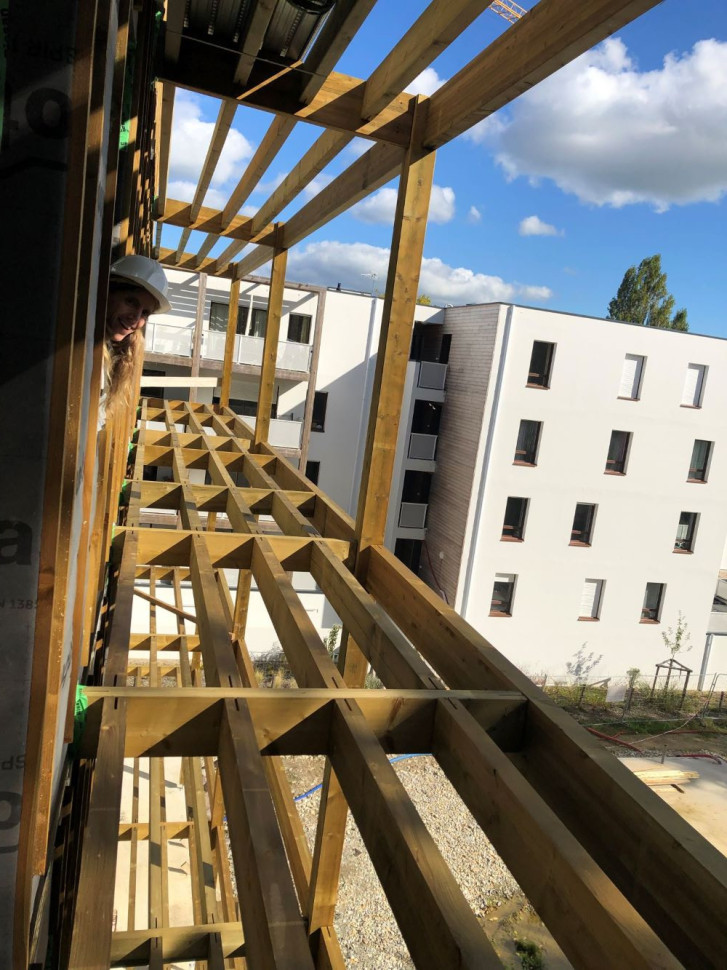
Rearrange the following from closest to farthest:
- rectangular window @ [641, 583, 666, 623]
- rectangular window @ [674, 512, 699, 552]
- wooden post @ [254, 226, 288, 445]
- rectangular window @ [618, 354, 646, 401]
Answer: wooden post @ [254, 226, 288, 445]
rectangular window @ [618, 354, 646, 401]
rectangular window @ [674, 512, 699, 552]
rectangular window @ [641, 583, 666, 623]

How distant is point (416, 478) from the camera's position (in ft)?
65.9

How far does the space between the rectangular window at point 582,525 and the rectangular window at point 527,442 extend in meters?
1.94

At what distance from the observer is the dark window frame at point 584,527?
18422 mm

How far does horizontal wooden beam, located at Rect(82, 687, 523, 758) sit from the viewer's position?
7.22ft

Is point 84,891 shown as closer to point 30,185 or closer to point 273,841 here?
point 273,841

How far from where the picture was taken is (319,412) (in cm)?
1919

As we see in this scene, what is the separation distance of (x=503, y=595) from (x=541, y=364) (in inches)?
245

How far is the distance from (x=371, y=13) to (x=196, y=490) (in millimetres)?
3337

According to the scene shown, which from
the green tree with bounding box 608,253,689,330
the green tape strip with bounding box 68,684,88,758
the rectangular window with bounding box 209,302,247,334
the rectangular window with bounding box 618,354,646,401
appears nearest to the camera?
the green tape strip with bounding box 68,684,88,758

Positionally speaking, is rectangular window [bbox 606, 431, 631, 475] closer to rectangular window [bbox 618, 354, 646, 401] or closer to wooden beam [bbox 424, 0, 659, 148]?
rectangular window [bbox 618, 354, 646, 401]

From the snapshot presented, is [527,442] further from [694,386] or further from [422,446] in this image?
[694,386]

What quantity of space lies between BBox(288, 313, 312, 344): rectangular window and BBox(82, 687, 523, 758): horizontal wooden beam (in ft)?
55.1

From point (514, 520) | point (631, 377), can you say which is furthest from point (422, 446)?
point (631, 377)

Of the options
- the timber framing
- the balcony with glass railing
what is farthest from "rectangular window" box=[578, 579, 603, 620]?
the timber framing
